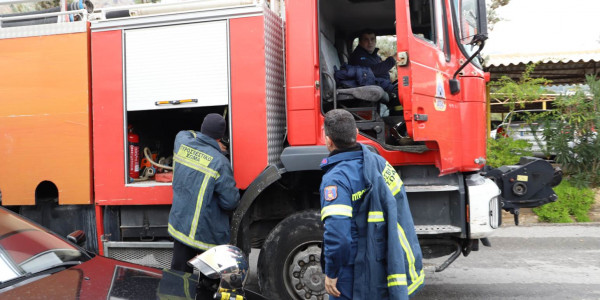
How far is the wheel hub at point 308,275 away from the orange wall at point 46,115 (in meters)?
2.17

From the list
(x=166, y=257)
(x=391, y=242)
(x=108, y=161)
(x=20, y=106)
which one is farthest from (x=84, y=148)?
(x=391, y=242)

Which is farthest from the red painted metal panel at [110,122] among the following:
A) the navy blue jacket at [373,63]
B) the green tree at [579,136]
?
the green tree at [579,136]

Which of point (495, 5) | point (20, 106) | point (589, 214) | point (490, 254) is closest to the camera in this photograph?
point (20, 106)

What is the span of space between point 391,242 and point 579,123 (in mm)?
8237

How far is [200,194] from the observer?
438cm

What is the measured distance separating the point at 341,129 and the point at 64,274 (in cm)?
171

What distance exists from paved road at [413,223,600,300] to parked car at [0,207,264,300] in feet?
10.7

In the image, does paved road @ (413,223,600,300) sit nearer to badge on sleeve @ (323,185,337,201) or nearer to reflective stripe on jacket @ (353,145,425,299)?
reflective stripe on jacket @ (353,145,425,299)

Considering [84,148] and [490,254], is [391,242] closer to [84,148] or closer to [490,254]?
[84,148]

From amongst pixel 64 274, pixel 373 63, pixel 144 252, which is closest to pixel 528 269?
pixel 373 63

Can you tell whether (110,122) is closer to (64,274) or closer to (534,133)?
(64,274)

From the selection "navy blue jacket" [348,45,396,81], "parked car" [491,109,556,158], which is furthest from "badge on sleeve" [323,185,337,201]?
"parked car" [491,109,556,158]

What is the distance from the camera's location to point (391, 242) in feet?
9.46

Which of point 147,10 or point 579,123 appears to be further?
point 579,123
